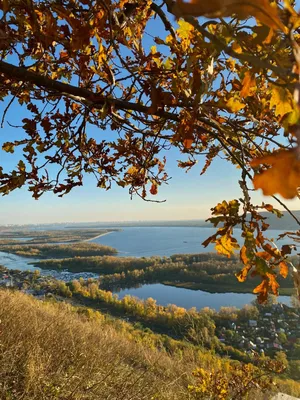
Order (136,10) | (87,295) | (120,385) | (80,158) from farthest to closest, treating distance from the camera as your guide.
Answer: (87,295) < (120,385) < (80,158) < (136,10)

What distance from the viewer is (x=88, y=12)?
2.53 feet

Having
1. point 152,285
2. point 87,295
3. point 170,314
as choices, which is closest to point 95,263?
point 152,285

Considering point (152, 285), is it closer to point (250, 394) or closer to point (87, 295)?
point (87, 295)

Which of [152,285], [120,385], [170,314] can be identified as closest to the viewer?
[120,385]

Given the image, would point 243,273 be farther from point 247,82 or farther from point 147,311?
point 147,311

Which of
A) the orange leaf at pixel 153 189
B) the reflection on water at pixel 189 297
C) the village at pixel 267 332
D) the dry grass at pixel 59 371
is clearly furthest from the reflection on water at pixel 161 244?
the orange leaf at pixel 153 189

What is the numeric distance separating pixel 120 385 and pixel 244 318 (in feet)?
44.7

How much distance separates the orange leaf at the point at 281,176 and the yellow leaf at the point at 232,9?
3.0 inches

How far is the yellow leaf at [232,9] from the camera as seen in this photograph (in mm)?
147

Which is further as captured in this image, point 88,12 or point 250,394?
point 250,394

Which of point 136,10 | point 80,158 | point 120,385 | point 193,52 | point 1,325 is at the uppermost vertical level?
point 136,10

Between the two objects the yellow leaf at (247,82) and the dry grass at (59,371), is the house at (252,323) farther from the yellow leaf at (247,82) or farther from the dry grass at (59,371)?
the yellow leaf at (247,82)

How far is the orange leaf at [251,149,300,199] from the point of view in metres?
0.15

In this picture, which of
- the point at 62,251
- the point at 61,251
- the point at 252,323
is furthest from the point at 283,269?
the point at 61,251
